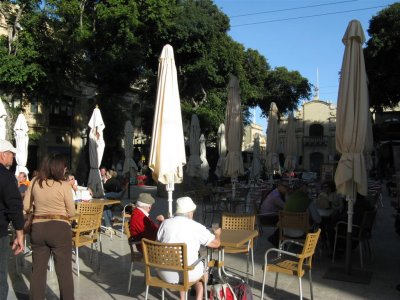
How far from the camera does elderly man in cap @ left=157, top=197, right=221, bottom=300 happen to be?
13.8 ft

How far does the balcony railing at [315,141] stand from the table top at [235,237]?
2209 inches

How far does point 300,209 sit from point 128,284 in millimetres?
2782

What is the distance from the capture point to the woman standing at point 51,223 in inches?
163

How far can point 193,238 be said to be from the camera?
4262 mm

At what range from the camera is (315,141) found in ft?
196

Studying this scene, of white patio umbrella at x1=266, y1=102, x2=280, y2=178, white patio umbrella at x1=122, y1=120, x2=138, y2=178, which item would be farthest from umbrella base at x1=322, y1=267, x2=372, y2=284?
white patio umbrella at x1=122, y1=120, x2=138, y2=178

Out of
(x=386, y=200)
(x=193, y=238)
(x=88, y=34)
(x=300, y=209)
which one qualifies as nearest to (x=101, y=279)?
(x=193, y=238)

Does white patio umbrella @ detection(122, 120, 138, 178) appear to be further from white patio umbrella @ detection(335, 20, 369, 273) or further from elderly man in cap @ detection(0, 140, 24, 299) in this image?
elderly man in cap @ detection(0, 140, 24, 299)

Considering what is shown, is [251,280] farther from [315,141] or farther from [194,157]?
[315,141]

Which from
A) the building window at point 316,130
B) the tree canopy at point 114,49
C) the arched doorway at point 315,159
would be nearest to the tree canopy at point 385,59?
Result: the tree canopy at point 114,49

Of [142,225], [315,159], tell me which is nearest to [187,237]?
[142,225]

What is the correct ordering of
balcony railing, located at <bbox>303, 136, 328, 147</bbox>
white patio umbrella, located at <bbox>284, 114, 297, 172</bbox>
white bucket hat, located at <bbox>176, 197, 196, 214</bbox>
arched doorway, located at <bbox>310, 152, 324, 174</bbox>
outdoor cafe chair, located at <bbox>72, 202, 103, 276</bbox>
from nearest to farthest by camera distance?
white bucket hat, located at <bbox>176, 197, 196, 214</bbox>, outdoor cafe chair, located at <bbox>72, 202, 103, 276</bbox>, white patio umbrella, located at <bbox>284, 114, 297, 172</bbox>, balcony railing, located at <bbox>303, 136, 328, 147</bbox>, arched doorway, located at <bbox>310, 152, 324, 174</bbox>

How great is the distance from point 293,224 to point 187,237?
7.76 ft

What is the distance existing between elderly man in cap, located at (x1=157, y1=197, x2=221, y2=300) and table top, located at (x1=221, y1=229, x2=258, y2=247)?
45 centimetres
